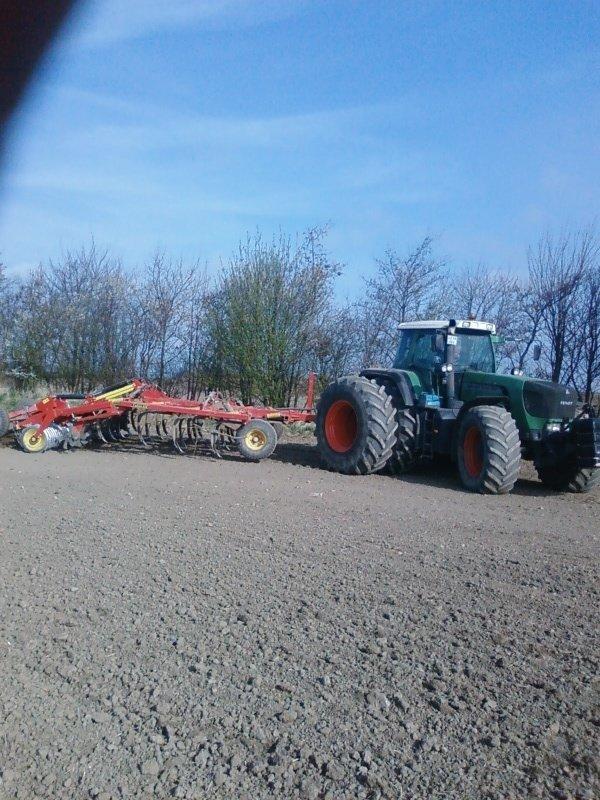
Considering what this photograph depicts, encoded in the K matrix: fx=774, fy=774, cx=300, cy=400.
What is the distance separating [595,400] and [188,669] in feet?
Result: 50.1

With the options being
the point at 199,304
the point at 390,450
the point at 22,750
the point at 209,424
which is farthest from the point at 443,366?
the point at 199,304

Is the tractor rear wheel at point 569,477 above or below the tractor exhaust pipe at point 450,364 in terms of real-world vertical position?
below

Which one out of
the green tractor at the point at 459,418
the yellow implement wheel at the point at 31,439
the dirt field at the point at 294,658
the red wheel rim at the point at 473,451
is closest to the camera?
the dirt field at the point at 294,658

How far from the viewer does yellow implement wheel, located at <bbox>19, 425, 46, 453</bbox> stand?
12.1 metres

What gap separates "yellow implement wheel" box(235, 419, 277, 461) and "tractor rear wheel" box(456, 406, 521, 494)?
343cm

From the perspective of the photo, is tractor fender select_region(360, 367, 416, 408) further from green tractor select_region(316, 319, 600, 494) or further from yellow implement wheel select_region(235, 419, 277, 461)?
yellow implement wheel select_region(235, 419, 277, 461)

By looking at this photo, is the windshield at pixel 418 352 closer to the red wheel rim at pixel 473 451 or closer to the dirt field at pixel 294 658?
the red wheel rim at pixel 473 451

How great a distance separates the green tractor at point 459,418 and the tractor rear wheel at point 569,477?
0.04ft

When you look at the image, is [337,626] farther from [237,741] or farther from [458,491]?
[458,491]

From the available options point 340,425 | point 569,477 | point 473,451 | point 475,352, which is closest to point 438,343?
point 475,352

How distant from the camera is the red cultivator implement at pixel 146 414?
11781 mm

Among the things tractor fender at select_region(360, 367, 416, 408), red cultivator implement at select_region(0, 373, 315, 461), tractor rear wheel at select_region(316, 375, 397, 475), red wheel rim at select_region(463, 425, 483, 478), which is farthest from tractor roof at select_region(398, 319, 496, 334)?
red cultivator implement at select_region(0, 373, 315, 461)

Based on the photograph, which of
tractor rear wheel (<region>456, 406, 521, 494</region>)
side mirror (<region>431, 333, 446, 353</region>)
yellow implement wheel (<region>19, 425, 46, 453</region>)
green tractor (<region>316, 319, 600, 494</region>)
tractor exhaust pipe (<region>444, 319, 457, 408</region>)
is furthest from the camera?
yellow implement wheel (<region>19, 425, 46, 453</region>)

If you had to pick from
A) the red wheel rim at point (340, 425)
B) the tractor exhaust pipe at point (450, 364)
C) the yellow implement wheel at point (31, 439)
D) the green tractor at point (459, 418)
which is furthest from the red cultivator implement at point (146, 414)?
the tractor exhaust pipe at point (450, 364)
